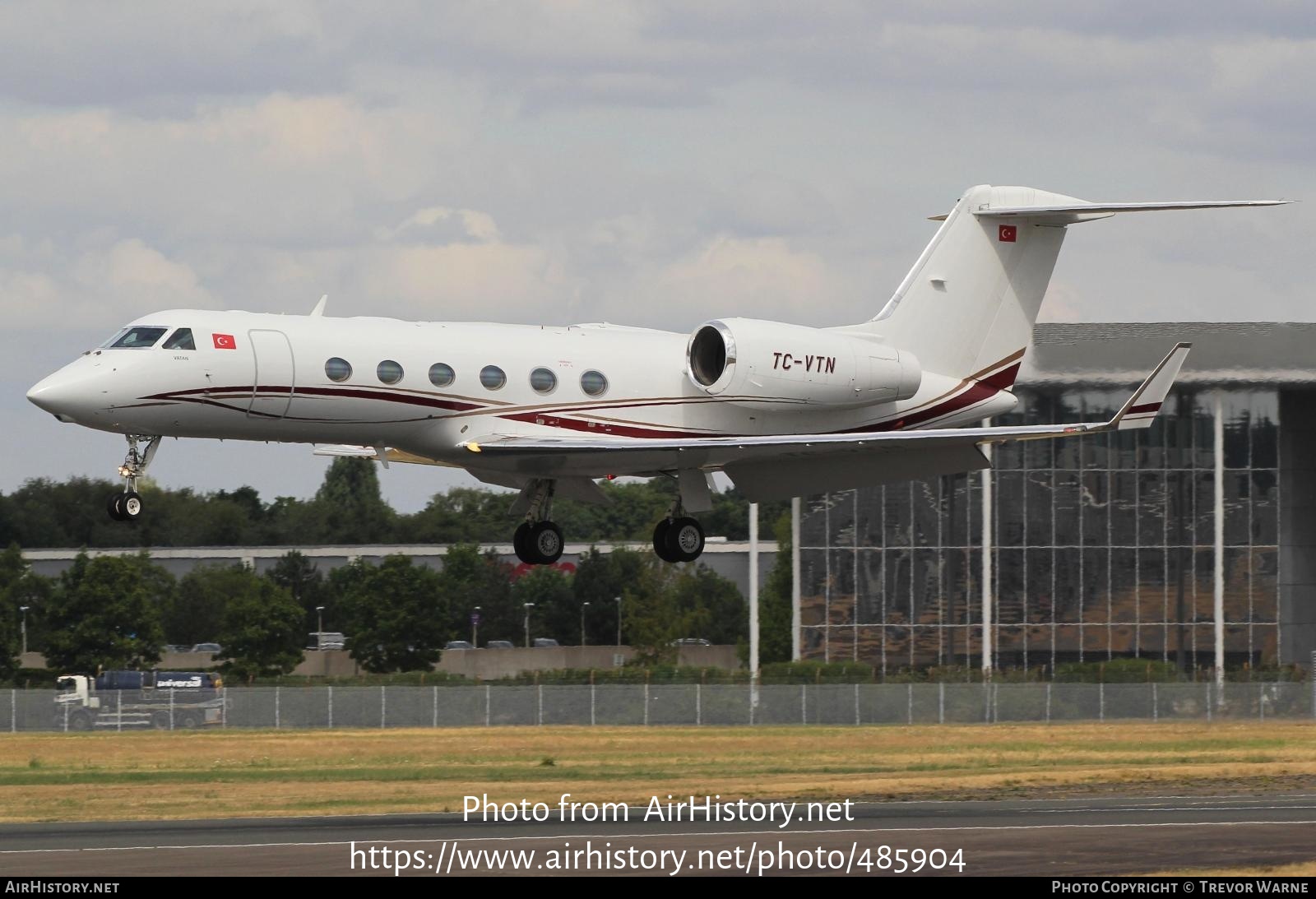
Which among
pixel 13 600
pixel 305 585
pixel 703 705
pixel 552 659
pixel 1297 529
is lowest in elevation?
pixel 552 659

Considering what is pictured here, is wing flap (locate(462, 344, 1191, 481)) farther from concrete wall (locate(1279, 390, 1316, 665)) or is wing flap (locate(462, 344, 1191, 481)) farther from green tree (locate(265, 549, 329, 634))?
green tree (locate(265, 549, 329, 634))

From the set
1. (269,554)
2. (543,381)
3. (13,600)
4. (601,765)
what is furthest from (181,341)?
(269,554)

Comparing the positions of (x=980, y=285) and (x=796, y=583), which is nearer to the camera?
(x=980, y=285)

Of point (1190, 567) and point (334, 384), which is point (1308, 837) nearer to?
point (334, 384)

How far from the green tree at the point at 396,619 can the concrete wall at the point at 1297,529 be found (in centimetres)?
2997

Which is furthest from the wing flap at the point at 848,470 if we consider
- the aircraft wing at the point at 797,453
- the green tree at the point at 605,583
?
the green tree at the point at 605,583

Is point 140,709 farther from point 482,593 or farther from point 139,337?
point 482,593

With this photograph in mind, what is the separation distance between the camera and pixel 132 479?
995 inches

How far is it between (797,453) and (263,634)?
43778mm

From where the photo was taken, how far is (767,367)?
28234 millimetres

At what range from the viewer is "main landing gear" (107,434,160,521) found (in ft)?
81.7

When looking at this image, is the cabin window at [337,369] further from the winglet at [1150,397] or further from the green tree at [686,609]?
the green tree at [686,609]

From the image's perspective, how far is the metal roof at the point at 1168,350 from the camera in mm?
48719

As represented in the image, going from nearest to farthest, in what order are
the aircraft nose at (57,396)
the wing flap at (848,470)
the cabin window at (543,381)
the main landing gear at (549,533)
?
the aircraft nose at (57,396) → the cabin window at (543,381) → the main landing gear at (549,533) → the wing flap at (848,470)
